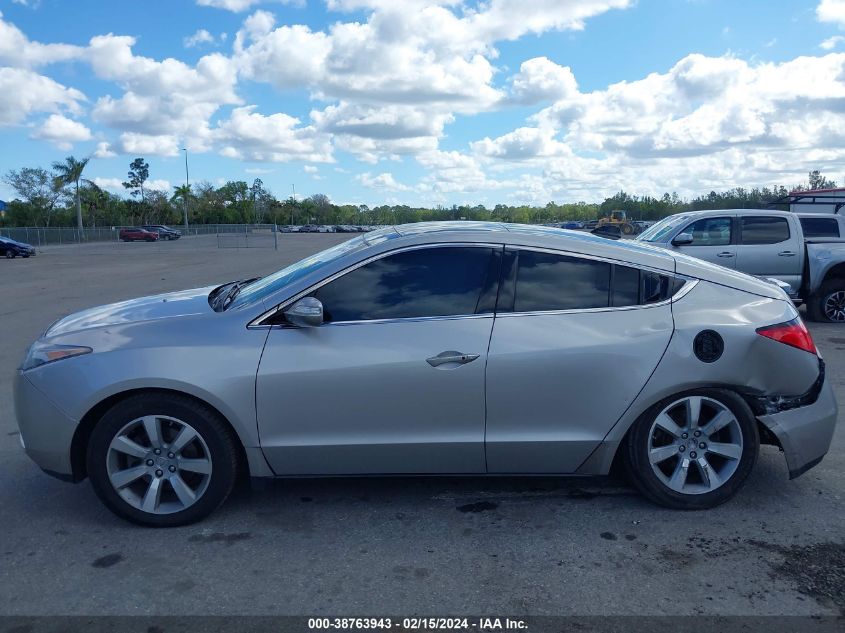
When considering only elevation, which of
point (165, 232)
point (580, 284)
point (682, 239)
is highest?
point (165, 232)

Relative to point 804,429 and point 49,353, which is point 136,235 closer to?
point 49,353

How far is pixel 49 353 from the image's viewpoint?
4.05 m

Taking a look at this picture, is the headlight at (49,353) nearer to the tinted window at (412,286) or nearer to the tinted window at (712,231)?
the tinted window at (412,286)

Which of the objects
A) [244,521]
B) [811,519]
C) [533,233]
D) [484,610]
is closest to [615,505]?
[811,519]

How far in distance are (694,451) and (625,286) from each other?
101 cm

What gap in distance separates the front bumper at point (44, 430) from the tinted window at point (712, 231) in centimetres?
953

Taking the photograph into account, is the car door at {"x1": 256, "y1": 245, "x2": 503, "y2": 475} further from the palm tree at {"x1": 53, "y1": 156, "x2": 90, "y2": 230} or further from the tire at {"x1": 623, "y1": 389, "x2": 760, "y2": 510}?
the palm tree at {"x1": 53, "y1": 156, "x2": 90, "y2": 230}

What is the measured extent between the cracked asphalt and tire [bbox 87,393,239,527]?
0.13 metres

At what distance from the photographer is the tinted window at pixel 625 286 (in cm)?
413

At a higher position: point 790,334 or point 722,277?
point 722,277

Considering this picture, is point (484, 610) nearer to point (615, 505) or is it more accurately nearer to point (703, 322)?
point (615, 505)

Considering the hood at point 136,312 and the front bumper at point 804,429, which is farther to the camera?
the hood at point 136,312

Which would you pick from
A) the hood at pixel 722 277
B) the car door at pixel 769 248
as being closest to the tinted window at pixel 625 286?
the hood at pixel 722 277

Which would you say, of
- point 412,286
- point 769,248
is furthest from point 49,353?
point 769,248
